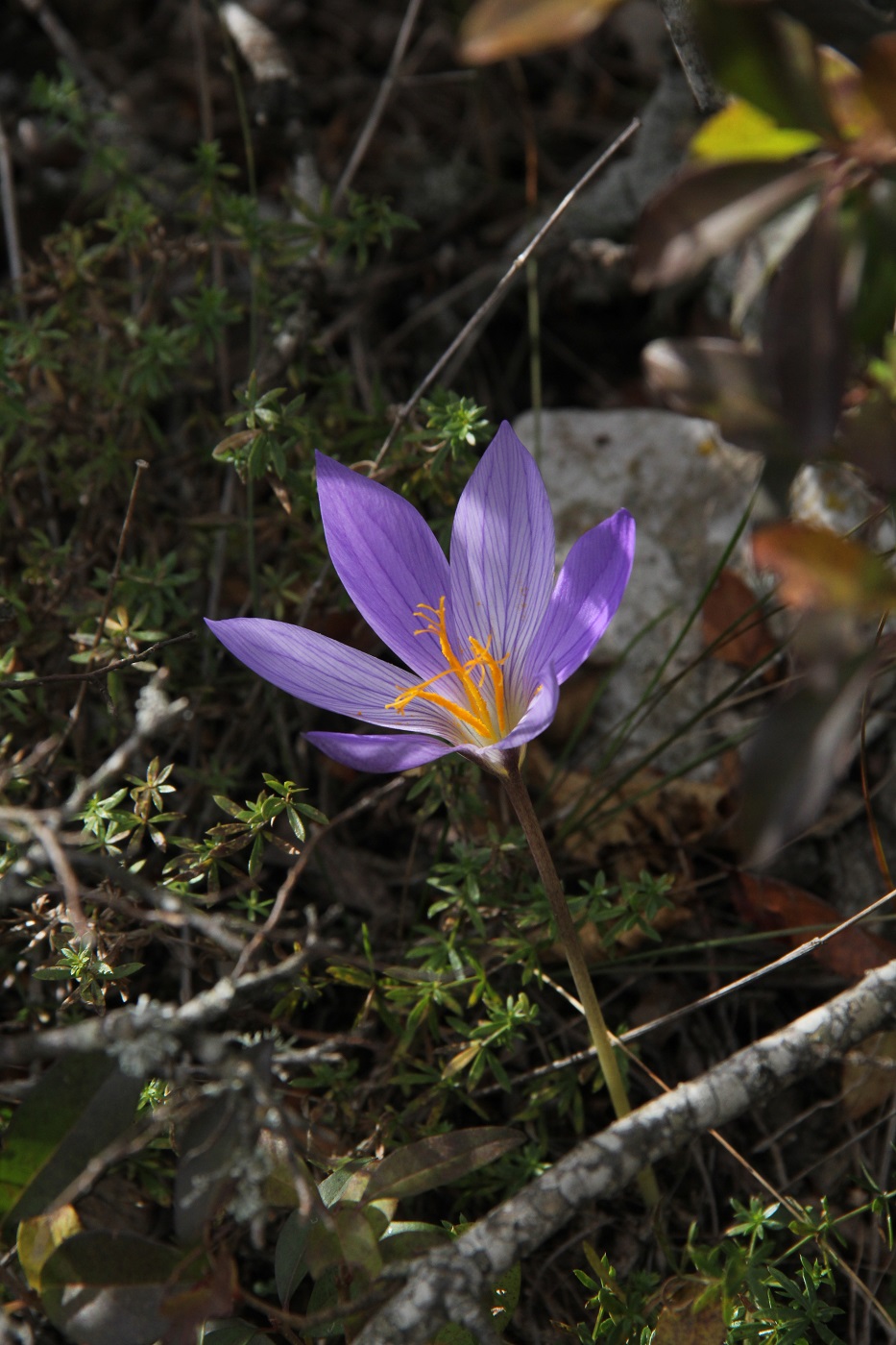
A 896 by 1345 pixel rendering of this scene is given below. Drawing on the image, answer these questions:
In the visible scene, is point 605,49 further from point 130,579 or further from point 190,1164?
point 190,1164

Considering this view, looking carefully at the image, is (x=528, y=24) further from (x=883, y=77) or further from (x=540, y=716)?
(x=540, y=716)

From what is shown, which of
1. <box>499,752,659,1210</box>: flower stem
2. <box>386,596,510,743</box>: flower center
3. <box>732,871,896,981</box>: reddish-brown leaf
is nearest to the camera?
<box>499,752,659,1210</box>: flower stem

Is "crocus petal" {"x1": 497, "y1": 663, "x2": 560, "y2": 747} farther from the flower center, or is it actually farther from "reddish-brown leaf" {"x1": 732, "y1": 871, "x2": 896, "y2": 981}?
"reddish-brown leaf" {"x1": 732, "y1": 871, "x2": 896, "y2": 981}

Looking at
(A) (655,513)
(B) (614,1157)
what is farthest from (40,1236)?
(A) (655,513)

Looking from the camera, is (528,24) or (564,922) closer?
(528,24)

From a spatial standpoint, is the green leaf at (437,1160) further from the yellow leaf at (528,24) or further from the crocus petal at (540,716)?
the yellow leaf at (528,24)

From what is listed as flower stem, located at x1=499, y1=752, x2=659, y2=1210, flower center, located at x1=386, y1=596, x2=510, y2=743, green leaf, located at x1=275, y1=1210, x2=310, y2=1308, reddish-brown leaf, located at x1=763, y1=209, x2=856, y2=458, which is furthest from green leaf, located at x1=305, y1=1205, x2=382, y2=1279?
reddish-brown leaf, located at x1=763, y1=209, x2=856, y2=458
